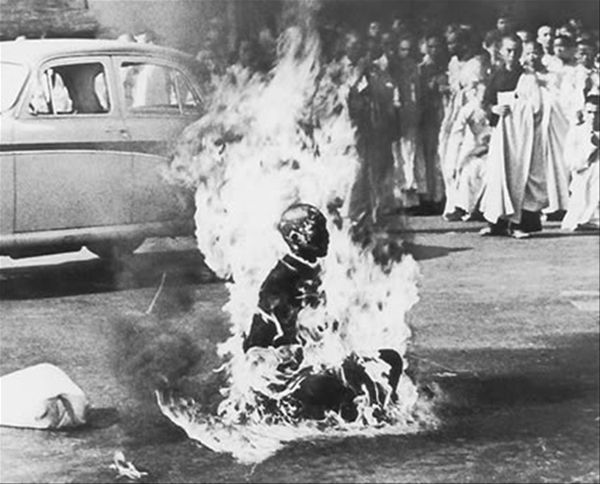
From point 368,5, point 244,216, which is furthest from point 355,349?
point 368,5

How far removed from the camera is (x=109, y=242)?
10.0 feet

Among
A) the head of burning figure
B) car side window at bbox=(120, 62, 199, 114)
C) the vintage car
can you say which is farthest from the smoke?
car side window at bbox=(120, 62, 199, 114)

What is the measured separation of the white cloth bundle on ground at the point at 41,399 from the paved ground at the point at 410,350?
0.03 m

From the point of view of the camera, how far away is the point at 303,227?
10.1ft

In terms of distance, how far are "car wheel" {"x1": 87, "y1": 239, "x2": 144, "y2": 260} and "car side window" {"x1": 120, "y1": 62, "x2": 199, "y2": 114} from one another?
36cm

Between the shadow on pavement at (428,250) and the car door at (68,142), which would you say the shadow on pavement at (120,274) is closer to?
the car door at (68,142)

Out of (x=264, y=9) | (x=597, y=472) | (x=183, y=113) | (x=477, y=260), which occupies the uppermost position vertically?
(x=264, y=9)

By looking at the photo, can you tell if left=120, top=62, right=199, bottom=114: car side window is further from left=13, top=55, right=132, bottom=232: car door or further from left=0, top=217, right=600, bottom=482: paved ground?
left=0, top=217, right=600, bottom=482: paved ground

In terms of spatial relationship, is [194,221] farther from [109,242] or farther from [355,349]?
[355,349]

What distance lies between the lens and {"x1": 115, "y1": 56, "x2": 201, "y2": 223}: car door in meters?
3.02

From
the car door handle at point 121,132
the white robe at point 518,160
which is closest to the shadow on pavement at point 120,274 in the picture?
the car door handle at point 121,132

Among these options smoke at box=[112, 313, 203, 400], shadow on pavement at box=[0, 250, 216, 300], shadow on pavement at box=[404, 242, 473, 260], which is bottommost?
smoke at box=[112, 313, 203, 400]

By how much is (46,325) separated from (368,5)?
1250 mm

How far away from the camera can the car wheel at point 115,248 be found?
3059 mm
